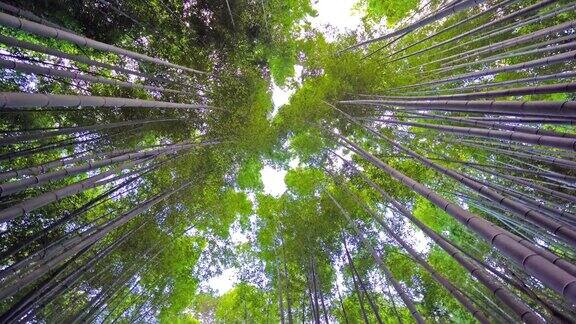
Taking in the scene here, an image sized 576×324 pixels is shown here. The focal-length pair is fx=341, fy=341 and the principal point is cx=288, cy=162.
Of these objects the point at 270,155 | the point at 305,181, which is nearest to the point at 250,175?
the point at 270,155

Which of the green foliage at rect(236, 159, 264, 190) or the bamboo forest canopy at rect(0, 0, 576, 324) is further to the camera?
the green foliage at rect(236, 159, 264, 190)

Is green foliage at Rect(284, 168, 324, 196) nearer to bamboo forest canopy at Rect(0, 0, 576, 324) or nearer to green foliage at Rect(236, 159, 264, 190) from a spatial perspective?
bamboo forest canopy at Rect(0, 0, 576, 324)

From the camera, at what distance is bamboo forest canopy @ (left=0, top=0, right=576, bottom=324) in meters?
5.48

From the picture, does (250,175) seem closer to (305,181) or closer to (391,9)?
(305,181)

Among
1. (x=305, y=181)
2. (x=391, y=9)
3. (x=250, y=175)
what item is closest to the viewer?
(x=391, y=9)

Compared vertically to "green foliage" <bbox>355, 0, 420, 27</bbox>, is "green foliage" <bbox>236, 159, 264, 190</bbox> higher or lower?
lower

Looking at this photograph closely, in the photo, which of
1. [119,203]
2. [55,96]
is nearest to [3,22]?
[55,96]

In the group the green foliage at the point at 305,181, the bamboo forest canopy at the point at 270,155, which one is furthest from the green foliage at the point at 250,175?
the green foliage at the point at 305,181

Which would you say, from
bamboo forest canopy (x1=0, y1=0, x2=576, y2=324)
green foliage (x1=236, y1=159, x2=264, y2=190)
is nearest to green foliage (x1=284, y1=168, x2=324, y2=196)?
bamboo forest canopy (x1=0, y1=0, x2=576, y2=324)

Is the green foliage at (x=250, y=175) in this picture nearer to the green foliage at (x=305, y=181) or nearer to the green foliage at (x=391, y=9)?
the green foliage at (x=305, y=181)

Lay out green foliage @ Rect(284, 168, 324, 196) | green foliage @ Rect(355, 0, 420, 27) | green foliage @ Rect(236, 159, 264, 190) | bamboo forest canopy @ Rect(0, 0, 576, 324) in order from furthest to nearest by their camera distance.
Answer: green foliage @ Rect(236, 159, 264, 190) < green foliage @ Rect(284, 168, 324, 196) < green foliage @ Rect(355, 0, 420, 27) < bamboo forest canopy @ Rect(0, 0, 576, 324)

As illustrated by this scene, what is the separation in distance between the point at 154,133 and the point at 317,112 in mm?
3672

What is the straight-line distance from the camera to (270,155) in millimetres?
8953

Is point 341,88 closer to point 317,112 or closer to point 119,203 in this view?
point 317,112
